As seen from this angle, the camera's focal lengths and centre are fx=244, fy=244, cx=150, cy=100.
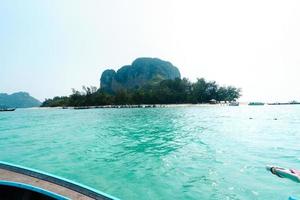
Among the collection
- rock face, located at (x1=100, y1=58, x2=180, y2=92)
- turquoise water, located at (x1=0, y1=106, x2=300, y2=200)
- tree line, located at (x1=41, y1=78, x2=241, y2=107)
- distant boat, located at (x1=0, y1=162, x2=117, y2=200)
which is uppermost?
rock face, located at (x1=100, y1=58, x2=180, y2=92)

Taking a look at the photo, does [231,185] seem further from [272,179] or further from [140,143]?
[140,143]

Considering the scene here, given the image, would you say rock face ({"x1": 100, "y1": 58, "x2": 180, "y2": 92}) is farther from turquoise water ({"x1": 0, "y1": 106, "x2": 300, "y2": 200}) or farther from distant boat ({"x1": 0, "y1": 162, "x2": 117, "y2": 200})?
distant boat ({"x1": 0, "y1": 162, "x2": 117, "y2": 200})

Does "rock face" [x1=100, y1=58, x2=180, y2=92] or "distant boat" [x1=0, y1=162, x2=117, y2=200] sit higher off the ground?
"rock face" [x1=100, y1=58, x2=180, y2=92]

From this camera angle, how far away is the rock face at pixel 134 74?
18438 cm

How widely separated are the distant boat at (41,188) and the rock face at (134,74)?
574ft

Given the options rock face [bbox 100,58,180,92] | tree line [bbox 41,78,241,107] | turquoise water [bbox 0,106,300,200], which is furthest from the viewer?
rock face [bbox 100,58,180,92]

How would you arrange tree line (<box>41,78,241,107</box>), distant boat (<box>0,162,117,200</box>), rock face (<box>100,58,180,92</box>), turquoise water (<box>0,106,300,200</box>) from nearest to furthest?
distant boat (<box>0,162,117,200</box>) → turquoise water (<box>0,106,300,200</box>) → tree line (<box>41,78,241,107</box>) → rock face (<box>100,58,180,92</box>)

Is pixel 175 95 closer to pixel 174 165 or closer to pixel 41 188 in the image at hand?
pixel 174 165

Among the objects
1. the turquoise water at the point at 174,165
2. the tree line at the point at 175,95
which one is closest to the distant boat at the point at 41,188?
the turquoise water at the point at 174,165

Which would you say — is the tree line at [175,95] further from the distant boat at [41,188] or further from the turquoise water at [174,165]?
the distant boat at [41,188]

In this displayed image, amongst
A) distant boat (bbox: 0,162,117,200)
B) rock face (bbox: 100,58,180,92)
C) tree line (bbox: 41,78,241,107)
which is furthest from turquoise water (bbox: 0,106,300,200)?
rock face (bbox: 100,58,180,92)

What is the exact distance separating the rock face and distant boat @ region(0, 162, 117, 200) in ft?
574

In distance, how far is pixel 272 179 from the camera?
8516 millimetres

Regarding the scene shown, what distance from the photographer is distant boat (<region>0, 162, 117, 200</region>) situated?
4.17 metres
